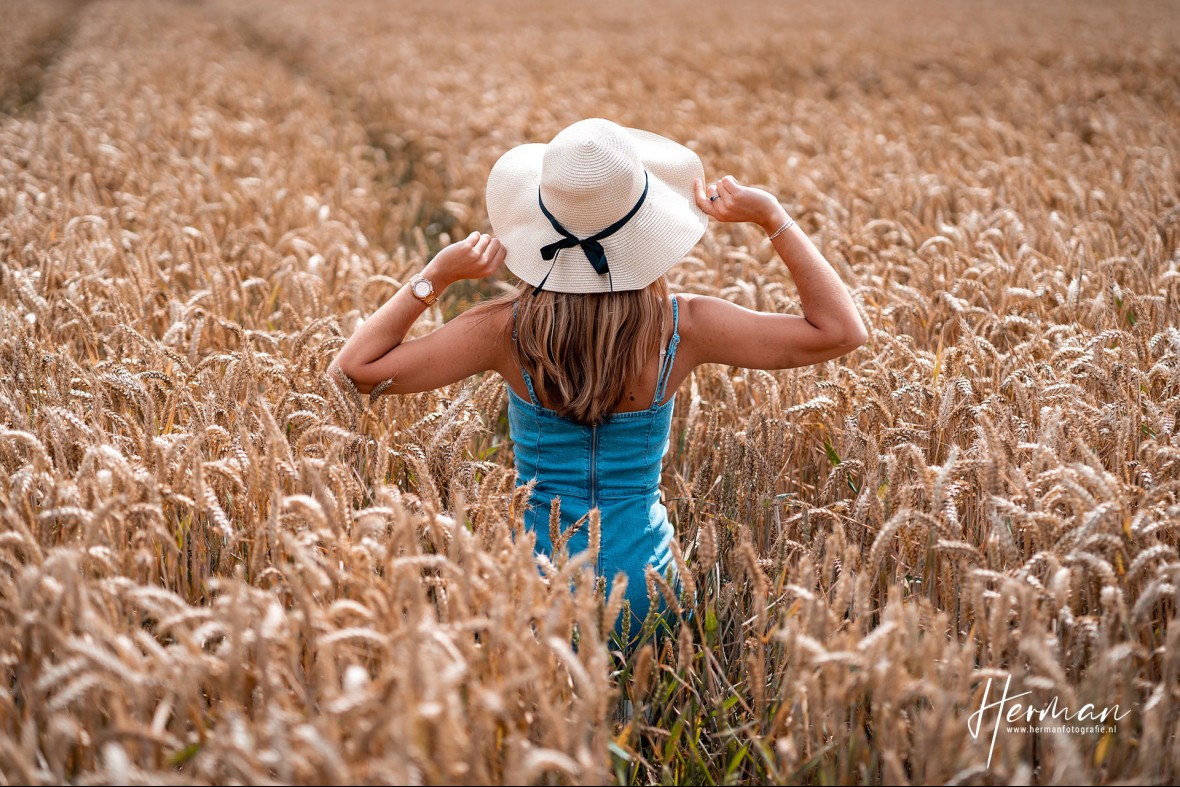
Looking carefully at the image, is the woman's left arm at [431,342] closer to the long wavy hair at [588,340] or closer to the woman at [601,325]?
the woman at [601,325]

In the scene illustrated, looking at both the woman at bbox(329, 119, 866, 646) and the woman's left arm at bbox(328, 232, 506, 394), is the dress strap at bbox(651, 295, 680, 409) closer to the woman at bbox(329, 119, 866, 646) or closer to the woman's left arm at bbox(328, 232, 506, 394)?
the woman at bbox(329, 119, 866, 646)

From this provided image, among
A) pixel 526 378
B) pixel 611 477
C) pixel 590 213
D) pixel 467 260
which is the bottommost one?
pixel 611 477

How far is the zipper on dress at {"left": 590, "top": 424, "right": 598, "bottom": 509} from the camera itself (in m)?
2.31

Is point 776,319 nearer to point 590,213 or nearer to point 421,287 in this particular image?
→ point 590,213

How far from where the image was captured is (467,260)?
2256mm

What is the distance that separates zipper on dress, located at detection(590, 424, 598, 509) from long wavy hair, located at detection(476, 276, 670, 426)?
8 cm

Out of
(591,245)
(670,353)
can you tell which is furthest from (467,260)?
(670,353)

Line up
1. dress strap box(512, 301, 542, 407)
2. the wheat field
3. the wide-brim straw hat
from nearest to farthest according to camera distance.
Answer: the wheat field < the wide-brim straw hat < dress strap box(512, 301, 542, 407)

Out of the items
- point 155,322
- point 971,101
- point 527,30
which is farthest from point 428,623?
point 527,30

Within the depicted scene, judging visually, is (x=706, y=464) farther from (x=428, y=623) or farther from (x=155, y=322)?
(x=155, y=322)

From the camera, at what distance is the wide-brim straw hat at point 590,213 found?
6.83 ft

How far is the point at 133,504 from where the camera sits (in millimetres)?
1935
